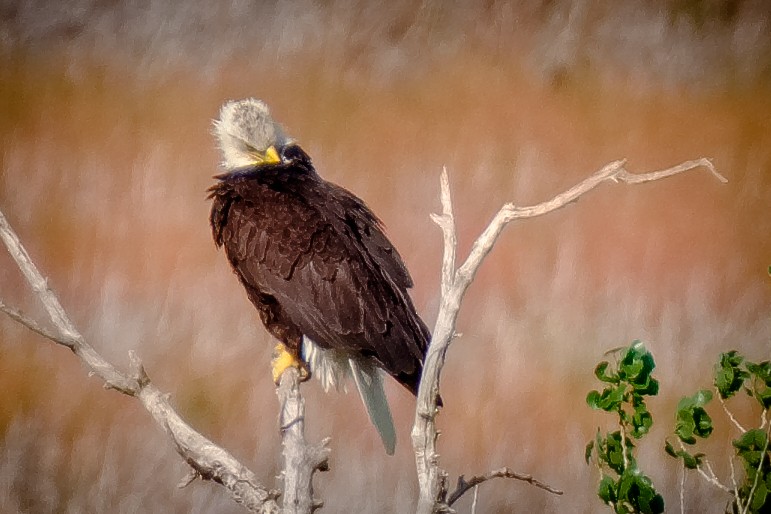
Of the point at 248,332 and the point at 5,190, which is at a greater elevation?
the point at 5,190

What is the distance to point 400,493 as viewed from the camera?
2.16m

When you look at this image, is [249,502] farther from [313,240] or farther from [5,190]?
[5,190]

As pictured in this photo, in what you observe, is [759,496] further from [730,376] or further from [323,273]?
[323,273]

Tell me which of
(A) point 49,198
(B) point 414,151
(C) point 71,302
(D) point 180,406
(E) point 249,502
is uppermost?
(B) point 414,151

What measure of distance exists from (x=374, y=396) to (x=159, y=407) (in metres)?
0.46

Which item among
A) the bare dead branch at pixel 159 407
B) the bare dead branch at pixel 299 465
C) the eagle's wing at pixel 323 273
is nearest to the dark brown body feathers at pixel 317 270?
the eagle's wing at pixel 323 273

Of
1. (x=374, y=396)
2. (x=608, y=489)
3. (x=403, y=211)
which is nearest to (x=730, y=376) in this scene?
(x=608, y=489)

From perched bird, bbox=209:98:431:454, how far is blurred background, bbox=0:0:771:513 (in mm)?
214

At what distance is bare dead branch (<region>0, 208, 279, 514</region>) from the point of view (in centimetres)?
159

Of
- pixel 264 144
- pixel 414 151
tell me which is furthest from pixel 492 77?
pixel 264 144

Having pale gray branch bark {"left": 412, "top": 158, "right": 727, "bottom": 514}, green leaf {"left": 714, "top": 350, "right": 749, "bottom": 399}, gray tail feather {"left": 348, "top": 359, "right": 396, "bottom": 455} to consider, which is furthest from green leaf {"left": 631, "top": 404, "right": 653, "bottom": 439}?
gray tail feather {"left": 348, "top": 359, "right": 396, "bottom": 455}

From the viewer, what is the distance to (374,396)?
1.94 meters

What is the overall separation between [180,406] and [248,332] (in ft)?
0.72

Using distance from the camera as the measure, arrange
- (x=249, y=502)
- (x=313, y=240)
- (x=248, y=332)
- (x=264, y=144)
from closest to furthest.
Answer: (x=249, y=502) → (x=313, y=240) → (x=264, y=144) → (x=248, y=332)
